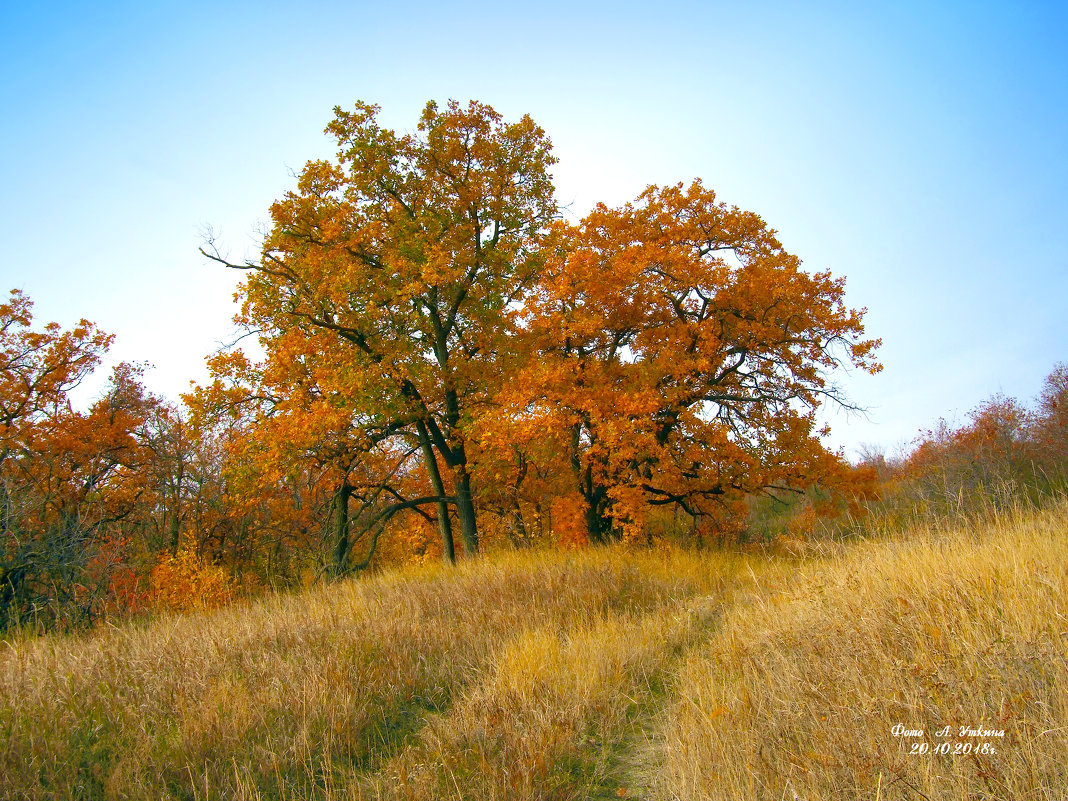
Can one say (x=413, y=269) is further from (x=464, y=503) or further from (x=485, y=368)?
(x=464, y=503)

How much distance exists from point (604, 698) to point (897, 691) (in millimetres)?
2320

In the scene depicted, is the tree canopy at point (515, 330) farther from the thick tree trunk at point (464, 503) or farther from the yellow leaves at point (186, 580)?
the yellow leaves at point (186, 580)

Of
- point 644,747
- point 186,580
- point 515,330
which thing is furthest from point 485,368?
point 644,747

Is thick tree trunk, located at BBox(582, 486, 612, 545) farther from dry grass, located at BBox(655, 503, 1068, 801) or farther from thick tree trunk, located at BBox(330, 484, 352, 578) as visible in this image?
dry grass, located at BBox(655, 503, 1068, 801)

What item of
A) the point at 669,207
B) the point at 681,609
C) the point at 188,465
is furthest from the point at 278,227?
the point at 681,609

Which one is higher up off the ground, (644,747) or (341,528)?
(341,528)

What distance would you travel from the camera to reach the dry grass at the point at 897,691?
2.90m

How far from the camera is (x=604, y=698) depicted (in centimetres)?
505

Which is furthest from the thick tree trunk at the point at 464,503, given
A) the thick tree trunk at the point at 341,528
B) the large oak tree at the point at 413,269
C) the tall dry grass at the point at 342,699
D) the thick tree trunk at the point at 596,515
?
the tall dry grass at the point at 342,699

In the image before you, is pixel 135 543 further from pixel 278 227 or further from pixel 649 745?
pixel 649 745

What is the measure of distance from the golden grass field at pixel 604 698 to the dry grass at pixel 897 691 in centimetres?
2

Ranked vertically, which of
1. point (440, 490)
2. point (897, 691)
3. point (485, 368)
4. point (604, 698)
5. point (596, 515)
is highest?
point (485, 368)

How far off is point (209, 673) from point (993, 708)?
5.86 m

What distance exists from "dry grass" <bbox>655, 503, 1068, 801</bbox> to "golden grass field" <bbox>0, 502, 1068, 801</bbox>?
17 mm
